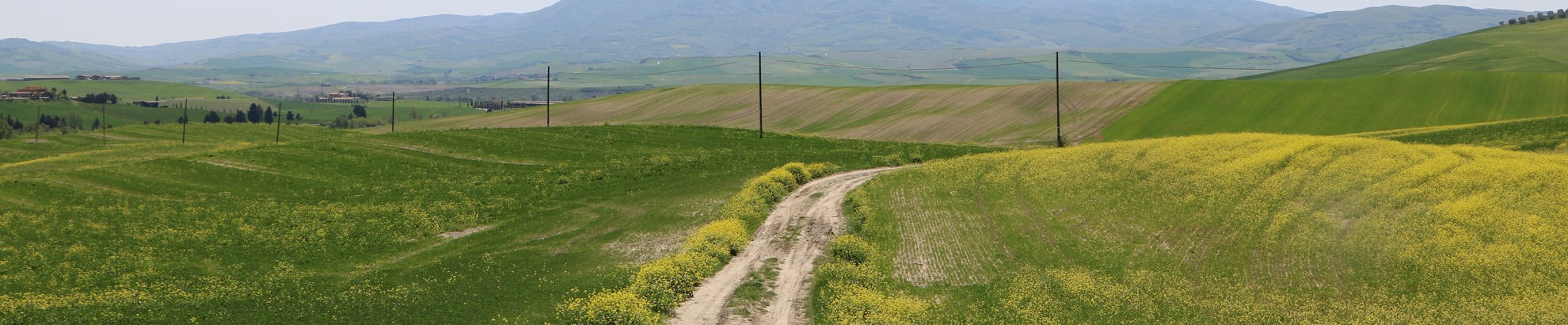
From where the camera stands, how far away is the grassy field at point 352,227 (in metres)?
30.0

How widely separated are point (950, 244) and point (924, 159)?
32.4m

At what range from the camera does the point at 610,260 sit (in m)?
38.1

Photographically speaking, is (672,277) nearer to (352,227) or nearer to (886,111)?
(352,227)

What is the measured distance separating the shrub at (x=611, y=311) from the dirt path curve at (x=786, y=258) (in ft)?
3.84

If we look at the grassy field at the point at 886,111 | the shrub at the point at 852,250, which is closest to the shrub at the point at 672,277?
the shrub at the point at 852,250

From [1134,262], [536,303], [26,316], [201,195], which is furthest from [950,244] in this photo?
[201,195]

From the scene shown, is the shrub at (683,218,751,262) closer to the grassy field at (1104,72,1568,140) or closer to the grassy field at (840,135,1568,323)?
the grassy field at (840,135,1568,323)

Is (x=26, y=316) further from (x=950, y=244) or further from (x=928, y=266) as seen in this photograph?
(x=950, y=244)

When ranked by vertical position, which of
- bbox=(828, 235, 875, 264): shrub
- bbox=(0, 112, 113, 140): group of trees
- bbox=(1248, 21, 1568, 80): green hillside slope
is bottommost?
bbox=(828, 235, 875, 264): shrub

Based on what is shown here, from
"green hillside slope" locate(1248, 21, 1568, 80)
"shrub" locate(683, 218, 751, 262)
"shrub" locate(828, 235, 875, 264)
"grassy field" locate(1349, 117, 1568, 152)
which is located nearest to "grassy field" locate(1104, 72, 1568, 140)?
"grassy field" locate(1349, 117, 1568, 152)

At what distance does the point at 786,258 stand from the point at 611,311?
36.0 feet

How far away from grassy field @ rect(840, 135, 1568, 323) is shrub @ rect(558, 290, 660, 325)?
29.0 feet

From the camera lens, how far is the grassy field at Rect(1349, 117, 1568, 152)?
50406 mm

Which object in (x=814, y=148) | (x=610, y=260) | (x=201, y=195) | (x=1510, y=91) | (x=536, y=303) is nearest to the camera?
(x=536, y=303)
